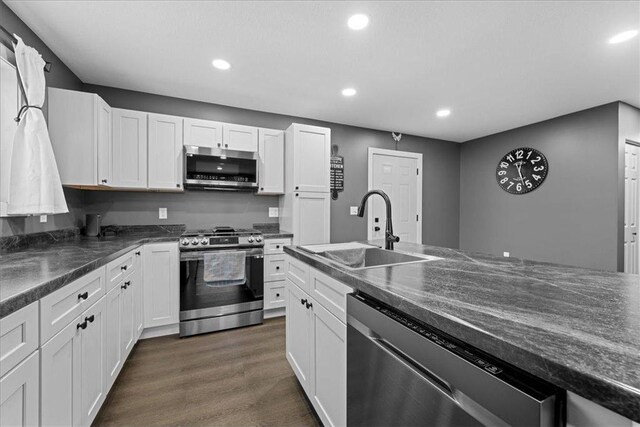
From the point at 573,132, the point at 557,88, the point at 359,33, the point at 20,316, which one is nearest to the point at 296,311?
the point at 20,316

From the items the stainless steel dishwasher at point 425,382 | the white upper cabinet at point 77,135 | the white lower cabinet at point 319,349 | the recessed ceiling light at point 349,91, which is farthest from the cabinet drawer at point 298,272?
the recessed ceiling light at point 349,91

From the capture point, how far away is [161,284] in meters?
2.56

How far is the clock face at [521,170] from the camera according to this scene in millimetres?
3852

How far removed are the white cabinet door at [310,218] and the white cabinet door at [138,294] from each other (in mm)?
1521

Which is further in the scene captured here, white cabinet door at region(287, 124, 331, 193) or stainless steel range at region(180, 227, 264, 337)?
white cabinet door at region(287, 124, 331, 193)

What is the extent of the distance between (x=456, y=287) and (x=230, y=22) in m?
2.16

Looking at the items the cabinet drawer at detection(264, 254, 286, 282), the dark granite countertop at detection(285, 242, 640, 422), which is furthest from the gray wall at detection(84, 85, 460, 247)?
the dark granite countertop at detection(285, 242, 640, 422)

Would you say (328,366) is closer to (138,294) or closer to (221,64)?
(138,294)

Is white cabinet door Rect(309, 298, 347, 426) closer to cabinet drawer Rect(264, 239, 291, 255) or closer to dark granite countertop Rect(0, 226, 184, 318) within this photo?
dark granite countertop Rect(0, 226, 184, 318)

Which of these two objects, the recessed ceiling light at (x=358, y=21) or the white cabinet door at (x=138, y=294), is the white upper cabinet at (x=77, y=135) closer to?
the white cabinet door at (x=138, y=294)

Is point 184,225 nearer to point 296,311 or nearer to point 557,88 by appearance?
point 296,311

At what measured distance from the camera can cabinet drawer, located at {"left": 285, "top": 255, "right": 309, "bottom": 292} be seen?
1584 mm

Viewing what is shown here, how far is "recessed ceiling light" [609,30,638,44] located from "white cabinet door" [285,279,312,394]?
296cm

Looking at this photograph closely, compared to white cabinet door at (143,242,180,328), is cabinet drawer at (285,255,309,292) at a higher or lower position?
higher
